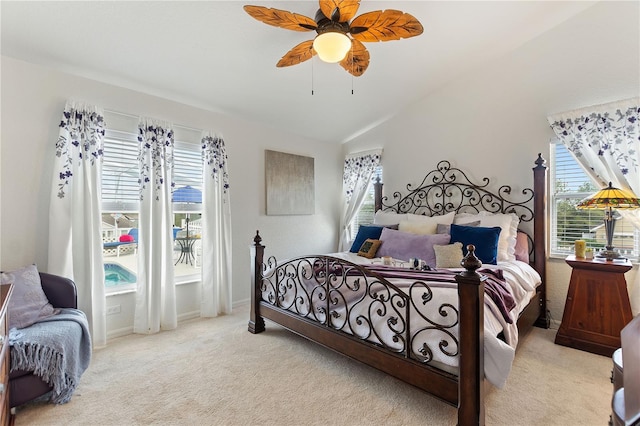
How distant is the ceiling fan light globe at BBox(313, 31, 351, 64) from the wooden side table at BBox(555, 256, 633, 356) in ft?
8.81

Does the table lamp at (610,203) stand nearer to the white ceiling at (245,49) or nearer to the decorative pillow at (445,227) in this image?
the decorative pillow at (445,227)

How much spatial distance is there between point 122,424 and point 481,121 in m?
4.34

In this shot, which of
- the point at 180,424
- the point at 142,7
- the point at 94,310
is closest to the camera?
the point at 180,424

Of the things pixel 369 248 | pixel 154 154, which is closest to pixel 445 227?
pixel 369 248

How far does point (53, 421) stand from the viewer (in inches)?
67.7

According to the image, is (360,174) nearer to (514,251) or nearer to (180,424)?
(514,251)

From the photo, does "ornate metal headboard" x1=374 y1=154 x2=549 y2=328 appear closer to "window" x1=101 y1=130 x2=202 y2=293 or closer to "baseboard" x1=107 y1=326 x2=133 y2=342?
"window" x1=101 y1=130 x2=202 y2=293

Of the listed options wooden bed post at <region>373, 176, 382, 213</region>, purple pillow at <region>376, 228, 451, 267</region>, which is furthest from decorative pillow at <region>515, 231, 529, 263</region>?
wooden bed post at <region>373, 176, 382, 213</region>

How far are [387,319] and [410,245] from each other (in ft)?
4.55

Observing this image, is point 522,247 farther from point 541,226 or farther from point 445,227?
point 445,227

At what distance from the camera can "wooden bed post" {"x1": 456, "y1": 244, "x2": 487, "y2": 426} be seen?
1.50 m

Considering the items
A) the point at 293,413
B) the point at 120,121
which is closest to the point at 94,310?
the point at 120,121

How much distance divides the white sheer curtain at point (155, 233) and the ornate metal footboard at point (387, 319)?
115cm

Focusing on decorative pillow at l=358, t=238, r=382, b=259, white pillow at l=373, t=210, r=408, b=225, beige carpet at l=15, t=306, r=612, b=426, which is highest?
white pillow at l=373, t=210, r=408, b=225
